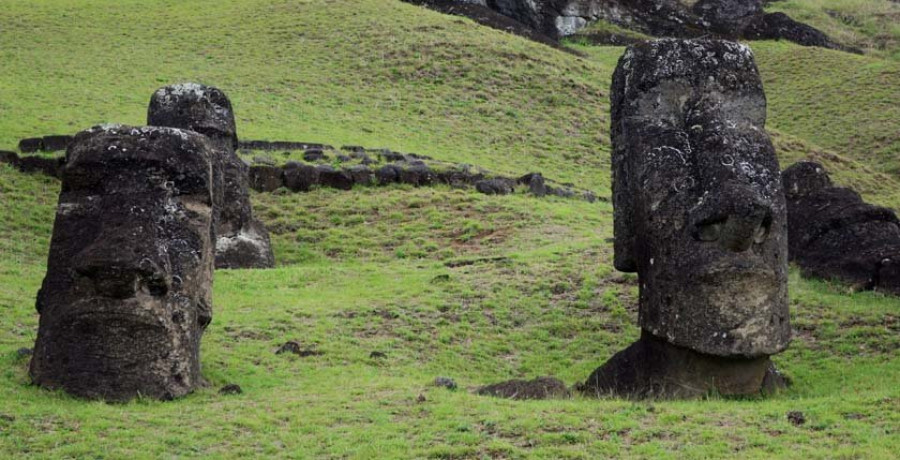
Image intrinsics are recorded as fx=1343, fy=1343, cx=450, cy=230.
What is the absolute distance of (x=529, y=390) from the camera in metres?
14.2

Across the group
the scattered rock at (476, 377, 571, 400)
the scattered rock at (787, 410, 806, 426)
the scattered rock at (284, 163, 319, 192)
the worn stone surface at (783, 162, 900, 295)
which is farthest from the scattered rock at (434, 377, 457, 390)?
the scattered rock at (284, 163, 319, 192)

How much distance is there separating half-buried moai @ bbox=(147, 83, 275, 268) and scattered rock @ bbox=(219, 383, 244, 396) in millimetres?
9896

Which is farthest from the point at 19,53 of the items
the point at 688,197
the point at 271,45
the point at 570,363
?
the point at 688,197

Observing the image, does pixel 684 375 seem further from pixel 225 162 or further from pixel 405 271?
pixel 225 162

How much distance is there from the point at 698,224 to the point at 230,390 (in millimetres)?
5326

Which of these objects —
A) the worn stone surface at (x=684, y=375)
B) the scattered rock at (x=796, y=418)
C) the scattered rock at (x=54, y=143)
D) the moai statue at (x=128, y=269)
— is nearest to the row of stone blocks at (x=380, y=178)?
the scattered rock at (x=54, y=143)

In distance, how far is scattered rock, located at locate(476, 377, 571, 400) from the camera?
14.1 m

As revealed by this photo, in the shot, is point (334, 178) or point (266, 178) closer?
point (266, 178)

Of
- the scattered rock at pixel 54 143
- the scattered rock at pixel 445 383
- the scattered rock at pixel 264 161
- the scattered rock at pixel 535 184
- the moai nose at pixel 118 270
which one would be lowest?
the scattered rock at pixel 535 184

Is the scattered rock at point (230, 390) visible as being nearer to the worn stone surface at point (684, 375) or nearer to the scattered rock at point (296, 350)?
the scattered rock at point (296, 350)

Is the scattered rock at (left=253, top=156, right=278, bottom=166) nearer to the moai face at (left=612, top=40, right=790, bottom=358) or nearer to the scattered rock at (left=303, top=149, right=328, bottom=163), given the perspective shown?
the scattered rock at (left=303, top=149, right=328, bottom=163)

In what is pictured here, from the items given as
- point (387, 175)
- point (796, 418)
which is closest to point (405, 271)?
point (387, 175)

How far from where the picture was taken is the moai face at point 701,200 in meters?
14.0

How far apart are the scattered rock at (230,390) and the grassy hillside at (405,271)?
0.19m
